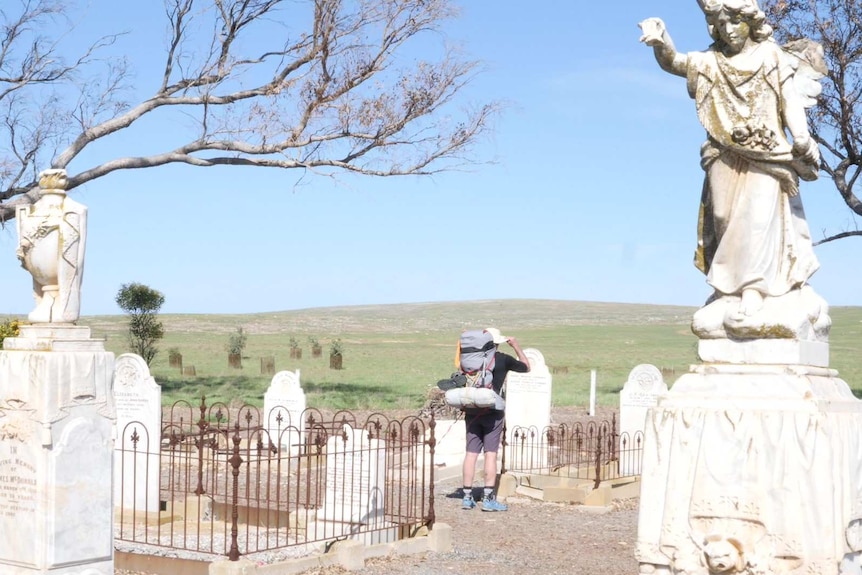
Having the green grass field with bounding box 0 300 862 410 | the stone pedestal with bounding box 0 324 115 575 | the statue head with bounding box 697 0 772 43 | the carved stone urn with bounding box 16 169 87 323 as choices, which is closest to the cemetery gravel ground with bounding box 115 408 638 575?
the stone pedestal with bounding box 0 324 115 575

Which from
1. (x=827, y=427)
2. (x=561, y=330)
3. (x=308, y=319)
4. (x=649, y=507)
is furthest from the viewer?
(x=308, y=319)

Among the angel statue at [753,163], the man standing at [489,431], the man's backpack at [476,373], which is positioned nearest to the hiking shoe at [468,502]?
the man standing at [489,431]

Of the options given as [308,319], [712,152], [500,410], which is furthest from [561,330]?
[712,152]

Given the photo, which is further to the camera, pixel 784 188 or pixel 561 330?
pixel 561 330

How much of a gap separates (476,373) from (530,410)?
4609 mm

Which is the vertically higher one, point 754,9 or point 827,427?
point 754,9

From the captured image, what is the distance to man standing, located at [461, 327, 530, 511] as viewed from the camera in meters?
13.1

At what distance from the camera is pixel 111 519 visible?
830 centimetres

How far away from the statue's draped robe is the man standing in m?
7.03

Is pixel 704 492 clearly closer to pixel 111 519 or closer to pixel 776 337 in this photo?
pixel 776 337

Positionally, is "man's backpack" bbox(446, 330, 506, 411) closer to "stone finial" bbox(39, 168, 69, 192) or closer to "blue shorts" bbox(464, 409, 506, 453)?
"blue shorts" bbox(464, 409, 506, 453)

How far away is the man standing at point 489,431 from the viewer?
43.1ft

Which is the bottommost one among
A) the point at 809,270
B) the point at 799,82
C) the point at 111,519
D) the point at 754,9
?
the point at 111,519

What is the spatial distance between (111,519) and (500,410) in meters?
5.71
